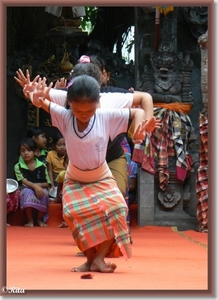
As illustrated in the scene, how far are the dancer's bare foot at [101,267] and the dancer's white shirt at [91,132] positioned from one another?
0.71m

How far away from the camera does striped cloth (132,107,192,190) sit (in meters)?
12.0

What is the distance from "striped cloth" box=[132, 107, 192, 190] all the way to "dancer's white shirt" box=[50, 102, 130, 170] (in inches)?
206

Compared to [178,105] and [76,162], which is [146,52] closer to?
[178,105]

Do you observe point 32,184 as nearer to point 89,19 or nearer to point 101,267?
point 89,19

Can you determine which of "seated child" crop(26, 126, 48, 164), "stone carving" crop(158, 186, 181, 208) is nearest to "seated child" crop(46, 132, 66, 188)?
"seated child" crop(26, 126, 48, 164)

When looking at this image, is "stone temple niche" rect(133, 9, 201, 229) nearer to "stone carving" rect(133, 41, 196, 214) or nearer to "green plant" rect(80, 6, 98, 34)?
"stone carving" rect(133, 41, 196, 214)

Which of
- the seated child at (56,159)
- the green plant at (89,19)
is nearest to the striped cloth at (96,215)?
the seated child at (56,159)

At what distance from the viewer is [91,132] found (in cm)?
673

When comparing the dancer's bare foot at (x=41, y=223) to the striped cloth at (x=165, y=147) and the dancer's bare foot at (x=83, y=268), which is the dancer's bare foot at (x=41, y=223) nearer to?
the striped cloth at (x=165, y=147)

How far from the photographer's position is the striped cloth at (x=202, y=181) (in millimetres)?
11469

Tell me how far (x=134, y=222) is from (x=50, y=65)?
2.98m

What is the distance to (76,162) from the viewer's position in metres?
6.83

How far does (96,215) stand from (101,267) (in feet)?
1.28

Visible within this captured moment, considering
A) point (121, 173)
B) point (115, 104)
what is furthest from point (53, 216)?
point (115, 104)
